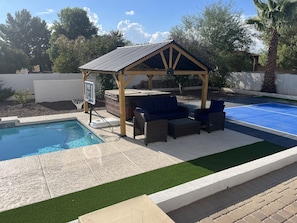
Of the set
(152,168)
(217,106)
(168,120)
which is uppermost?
(217,106)

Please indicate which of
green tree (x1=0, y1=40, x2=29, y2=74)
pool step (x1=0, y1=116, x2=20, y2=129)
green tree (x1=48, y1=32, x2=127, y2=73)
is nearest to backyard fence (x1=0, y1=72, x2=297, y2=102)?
green tree (x1=48, y1=32, x2=127, y2=73)

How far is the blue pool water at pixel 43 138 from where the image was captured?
8086mm

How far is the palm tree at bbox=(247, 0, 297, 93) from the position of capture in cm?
1675

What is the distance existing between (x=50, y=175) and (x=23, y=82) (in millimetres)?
13533

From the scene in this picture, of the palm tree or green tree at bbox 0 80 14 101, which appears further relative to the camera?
the palm tree

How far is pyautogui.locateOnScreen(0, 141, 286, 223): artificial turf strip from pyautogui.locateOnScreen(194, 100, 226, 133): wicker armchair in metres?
2.02

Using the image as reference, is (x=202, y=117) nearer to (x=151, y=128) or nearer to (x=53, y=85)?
(x=151, y=128)

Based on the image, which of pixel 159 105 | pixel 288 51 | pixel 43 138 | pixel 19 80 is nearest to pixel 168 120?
pixel 159 105

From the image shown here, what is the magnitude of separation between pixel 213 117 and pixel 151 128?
9.85 ft

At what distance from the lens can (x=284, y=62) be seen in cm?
2255

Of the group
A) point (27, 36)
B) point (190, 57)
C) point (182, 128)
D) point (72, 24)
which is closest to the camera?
point (182, 128)

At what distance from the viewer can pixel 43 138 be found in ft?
30.5

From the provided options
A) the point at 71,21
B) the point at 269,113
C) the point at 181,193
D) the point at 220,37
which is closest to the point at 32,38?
the point at 71,21

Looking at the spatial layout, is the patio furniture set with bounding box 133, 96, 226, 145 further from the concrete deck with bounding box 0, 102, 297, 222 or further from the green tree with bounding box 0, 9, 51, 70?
the green tree with bounding box 0, 9, 51, 70
